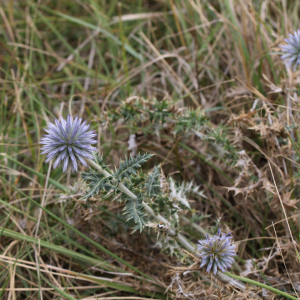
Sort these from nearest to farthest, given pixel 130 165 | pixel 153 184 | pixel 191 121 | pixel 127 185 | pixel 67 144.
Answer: pixel 67 144 < pixel 130 165 < pixel 127 185 < pixel 153 184 < pixel 191 121

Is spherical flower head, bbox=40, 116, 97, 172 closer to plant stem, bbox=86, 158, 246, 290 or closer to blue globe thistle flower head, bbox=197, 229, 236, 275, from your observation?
plant stem, bbox=86, 158, 246, 290

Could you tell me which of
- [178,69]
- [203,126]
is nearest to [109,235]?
[203,126]

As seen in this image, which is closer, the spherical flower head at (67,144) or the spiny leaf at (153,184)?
the spherical flower head at (67,144)

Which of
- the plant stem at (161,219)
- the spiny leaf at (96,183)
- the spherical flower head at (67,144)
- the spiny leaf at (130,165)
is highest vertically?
the spherical flower head at (67,144)

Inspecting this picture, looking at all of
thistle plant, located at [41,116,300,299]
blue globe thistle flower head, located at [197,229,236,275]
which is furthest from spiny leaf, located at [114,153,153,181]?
blue globe thistle flower head, located at [197,229,236,275]

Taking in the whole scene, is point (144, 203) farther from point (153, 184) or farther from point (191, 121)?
point (191, 121)

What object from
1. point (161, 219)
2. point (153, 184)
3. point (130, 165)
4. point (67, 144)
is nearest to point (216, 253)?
point (161, 219)

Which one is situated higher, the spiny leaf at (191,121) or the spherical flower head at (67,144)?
the spherical flower head at (67,144)

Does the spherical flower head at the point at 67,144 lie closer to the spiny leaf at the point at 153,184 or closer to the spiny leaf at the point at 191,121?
the spiny leaf at the point at 153,184

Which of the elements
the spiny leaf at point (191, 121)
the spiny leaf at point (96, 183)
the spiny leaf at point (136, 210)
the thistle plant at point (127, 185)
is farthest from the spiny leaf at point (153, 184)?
the spiny leaf at point (191, 121)

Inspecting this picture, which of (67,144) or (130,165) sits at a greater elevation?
(67,144)

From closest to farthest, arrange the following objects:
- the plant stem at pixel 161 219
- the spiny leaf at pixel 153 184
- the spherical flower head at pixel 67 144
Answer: the spherical flower head at pixel 67 144 → the plant stem at pixel 161 219 → the spiny leaf at pixel 153 184

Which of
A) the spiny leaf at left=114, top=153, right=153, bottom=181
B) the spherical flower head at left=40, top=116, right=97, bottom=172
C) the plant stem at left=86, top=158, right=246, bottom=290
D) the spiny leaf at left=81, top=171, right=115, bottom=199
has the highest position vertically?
the spherical flower head at left=40, top=116, right=97, bottom=172

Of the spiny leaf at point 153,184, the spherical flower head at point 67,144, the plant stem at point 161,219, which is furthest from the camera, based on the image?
the spiny leaf at point 153,184
